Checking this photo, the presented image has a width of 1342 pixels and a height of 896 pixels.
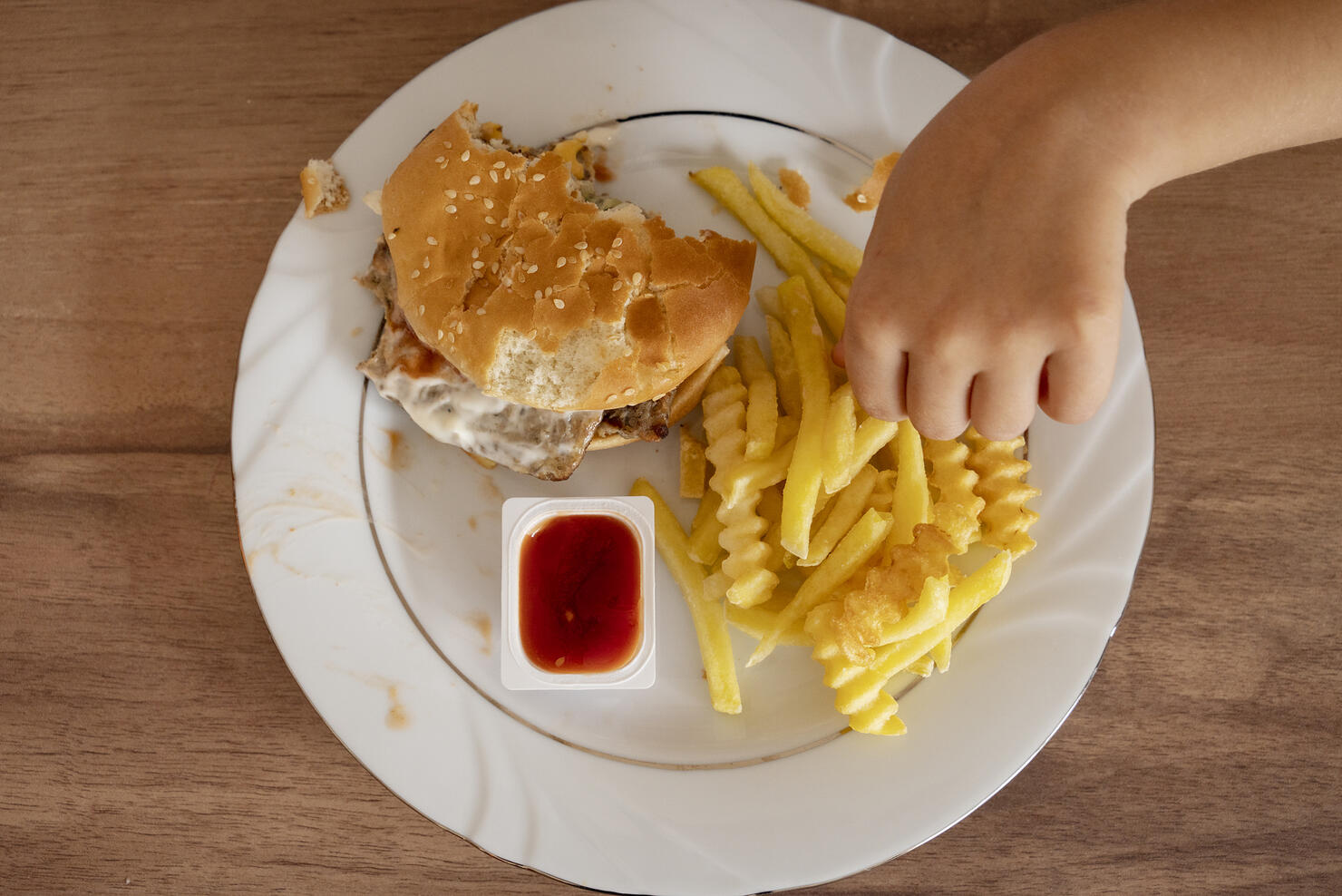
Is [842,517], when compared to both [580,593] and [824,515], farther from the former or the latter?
[580,593]

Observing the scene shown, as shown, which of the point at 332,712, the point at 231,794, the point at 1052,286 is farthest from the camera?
the point at 231,794

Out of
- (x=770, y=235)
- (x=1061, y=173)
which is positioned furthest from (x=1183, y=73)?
(x=770, y=235)

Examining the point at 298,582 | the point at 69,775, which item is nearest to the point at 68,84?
the point at 298,582

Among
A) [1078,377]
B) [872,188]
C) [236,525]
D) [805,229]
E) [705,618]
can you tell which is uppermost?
[1078,377]

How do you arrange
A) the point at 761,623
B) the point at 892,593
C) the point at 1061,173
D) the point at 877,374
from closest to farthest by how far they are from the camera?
1. the point at 1061,173
2. the point at 877,374
3. the point at 892,593
4. the point at 761,623

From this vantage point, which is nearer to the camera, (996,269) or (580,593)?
(996,269)

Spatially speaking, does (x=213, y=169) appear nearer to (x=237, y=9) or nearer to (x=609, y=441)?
(x=237, y=9)

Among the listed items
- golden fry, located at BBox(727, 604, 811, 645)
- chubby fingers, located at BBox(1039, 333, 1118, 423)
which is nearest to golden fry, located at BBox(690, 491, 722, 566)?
golden fry, located at BBox(727, 604, 811, 645)
